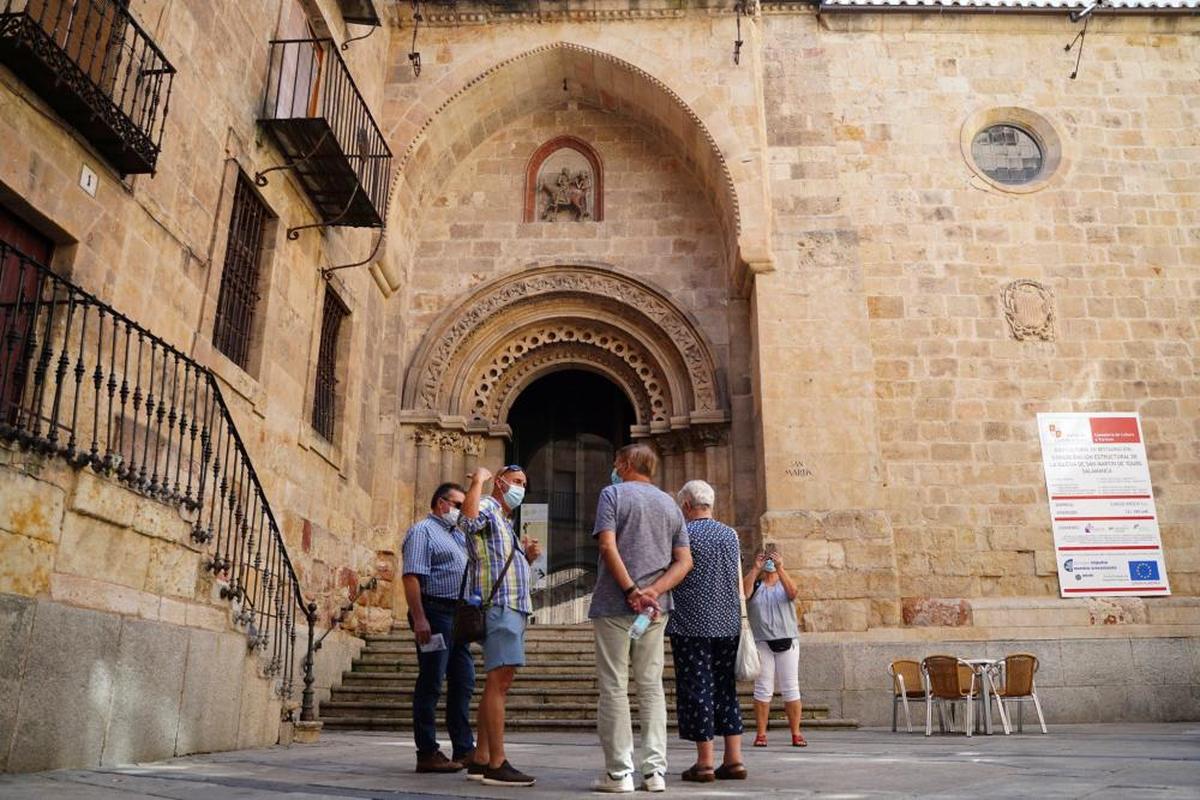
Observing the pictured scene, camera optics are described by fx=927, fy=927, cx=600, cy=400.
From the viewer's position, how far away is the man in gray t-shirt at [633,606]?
153 inches

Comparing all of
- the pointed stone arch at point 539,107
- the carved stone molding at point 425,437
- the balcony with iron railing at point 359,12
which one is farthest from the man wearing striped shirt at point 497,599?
the balcony with iron railing at point 359,12

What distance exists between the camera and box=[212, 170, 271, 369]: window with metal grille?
830cm

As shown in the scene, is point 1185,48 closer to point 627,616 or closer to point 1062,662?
point 1062,662

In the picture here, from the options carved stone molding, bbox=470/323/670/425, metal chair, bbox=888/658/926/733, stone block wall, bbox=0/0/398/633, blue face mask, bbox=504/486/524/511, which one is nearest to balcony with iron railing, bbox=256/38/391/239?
stone block wall, bbox=0/0/398/633

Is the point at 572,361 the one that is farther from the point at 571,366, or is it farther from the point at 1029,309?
the point at 1029,309

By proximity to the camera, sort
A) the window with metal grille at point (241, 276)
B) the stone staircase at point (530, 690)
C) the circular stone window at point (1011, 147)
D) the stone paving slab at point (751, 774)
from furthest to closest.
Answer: the circular stone window at point (1011, 147) → the stone staircase at point (530, 690) → the window with metal grille at point (241, 276) → the stone paving slab at point (751, 774)

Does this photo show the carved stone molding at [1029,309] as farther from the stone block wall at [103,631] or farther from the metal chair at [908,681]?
the stone block wall at [103,631]

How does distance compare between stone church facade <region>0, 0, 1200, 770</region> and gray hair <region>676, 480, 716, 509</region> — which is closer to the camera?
gray hair <region>676, 480, 716, 509</region>

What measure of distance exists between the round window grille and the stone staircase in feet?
24.4

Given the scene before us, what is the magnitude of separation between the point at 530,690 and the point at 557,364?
16.4 ft

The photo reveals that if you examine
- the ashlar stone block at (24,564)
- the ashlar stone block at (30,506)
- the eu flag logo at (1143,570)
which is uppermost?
the eu flag logo at (1143,570)

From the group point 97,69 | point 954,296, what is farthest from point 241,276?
point 954,296

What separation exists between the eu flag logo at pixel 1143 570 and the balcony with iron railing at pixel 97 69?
10.8 meters

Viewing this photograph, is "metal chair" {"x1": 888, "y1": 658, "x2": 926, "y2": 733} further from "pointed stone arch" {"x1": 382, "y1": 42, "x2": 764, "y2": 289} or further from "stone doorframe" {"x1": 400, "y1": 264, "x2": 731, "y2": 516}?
"pointed stone arch" {"x1": 382, "y1": 42, "x2": 764, "y2": 289}
